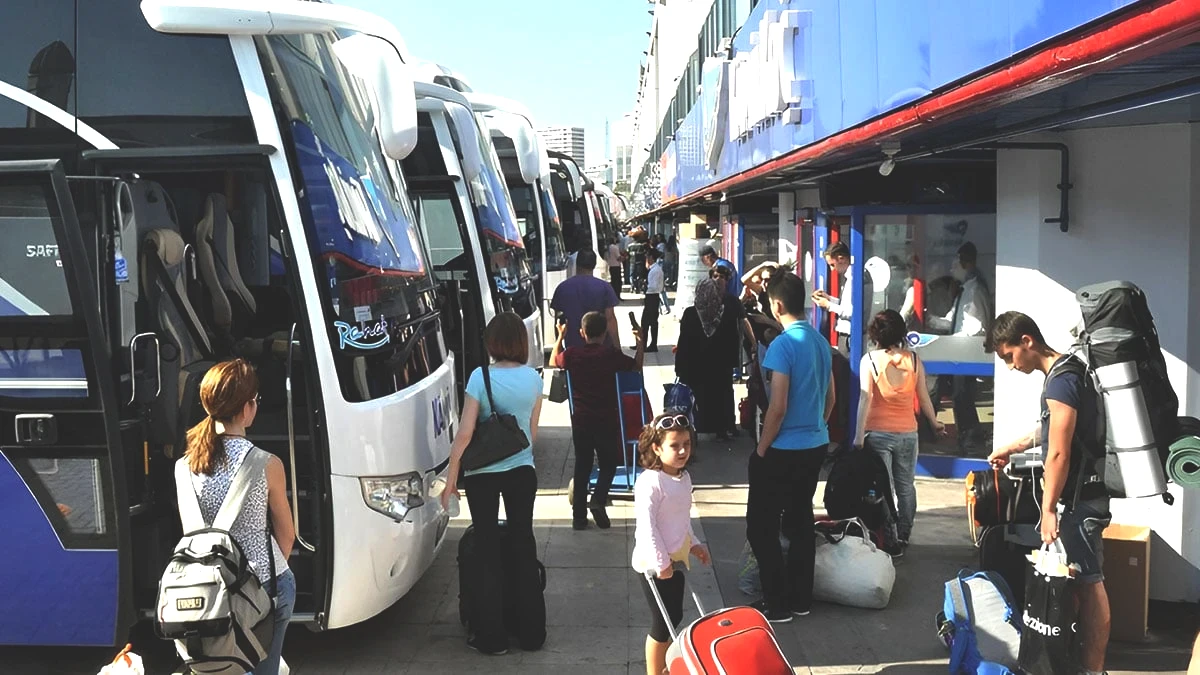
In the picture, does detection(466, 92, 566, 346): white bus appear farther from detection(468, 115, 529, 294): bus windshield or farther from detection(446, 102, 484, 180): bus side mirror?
detection(446, 102, 484, 180): bus side mirror

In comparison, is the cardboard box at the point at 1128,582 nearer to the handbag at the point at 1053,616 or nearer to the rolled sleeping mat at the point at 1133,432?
the handbag at the point at 1053,616

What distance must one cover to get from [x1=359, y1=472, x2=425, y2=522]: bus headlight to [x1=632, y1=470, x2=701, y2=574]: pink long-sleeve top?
1.15m

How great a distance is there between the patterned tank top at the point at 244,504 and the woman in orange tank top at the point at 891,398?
3.88 m

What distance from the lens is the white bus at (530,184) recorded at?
11312 millimetres

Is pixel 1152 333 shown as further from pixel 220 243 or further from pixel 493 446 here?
pixel 220 243

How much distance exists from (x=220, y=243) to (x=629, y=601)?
2873 millimetres

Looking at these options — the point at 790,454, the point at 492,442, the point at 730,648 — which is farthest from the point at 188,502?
the point at 790,454

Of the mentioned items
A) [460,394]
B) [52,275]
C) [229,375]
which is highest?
[52,275]

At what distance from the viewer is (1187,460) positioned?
432 centimetres

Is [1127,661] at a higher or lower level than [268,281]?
lower

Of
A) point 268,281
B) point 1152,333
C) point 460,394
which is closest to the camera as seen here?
point 1152,333

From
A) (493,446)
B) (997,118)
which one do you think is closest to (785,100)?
(997,118)

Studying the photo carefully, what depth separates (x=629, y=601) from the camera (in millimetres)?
6273

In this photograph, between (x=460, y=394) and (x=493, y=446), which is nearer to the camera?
(x=493, y=446)
